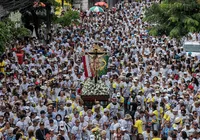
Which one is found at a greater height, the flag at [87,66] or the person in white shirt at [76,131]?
the flag at [87,66]

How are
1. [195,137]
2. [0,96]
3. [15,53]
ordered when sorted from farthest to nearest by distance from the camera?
[15,53], [0,96], [195,137]

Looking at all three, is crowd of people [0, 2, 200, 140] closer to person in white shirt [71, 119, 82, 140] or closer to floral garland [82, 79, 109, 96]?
person in white shirt [71, 119, 82, 140]

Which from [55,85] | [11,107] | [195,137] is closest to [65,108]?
[11,107]

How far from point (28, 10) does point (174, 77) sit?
13552mm

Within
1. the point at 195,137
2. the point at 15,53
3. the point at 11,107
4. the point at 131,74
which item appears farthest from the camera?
the point at 15,53

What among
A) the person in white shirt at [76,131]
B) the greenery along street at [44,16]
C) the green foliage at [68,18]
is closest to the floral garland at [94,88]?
the person in white shirt at [76,131]

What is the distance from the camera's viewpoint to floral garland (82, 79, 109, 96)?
24.1 meters

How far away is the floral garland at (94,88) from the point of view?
79.1 feet

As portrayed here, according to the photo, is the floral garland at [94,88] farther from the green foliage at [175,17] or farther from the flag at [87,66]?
the green foliage at [175,17]

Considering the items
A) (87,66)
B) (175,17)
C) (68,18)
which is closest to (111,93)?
(87,66)

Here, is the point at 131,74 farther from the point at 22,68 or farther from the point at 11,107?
the point at 11,107

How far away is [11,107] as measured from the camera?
22172 mm

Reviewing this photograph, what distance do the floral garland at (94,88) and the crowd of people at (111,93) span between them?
336 mm

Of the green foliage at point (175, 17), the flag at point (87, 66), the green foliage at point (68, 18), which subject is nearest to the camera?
the flag at point (87, 66)
